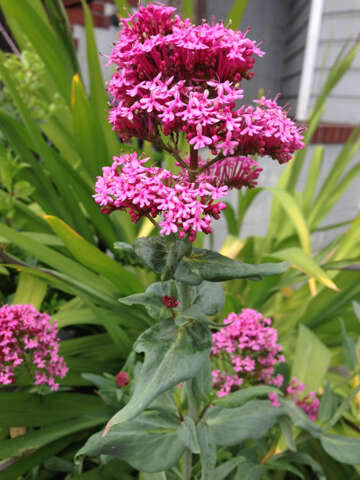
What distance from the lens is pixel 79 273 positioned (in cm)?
99

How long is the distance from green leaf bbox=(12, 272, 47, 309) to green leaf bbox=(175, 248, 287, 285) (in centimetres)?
57

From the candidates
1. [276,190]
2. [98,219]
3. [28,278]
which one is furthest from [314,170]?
[28,278]

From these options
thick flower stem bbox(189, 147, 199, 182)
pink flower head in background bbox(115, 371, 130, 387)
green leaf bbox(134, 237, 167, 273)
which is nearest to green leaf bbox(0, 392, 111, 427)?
pink flower head in background bbox(115, 371, 130, 387)

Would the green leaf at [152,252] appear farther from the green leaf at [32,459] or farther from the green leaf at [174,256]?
the green leaf at [32,459]

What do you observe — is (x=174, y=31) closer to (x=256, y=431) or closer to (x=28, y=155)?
(x=256, y=431)

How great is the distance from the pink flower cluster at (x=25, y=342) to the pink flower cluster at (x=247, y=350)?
33 centimetres

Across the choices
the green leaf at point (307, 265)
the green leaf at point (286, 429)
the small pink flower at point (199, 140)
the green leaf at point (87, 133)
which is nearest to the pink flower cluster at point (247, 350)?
the green leaf at point (286, 429)

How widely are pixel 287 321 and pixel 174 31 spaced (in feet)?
3.63

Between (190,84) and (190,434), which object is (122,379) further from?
(190,84)

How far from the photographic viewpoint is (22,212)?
1.23 metres

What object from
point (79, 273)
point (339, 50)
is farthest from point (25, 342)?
point (339, 50)

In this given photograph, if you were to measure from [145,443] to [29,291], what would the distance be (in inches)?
19.6

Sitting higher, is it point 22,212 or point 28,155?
point 28,155

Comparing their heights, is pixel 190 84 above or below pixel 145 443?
above
